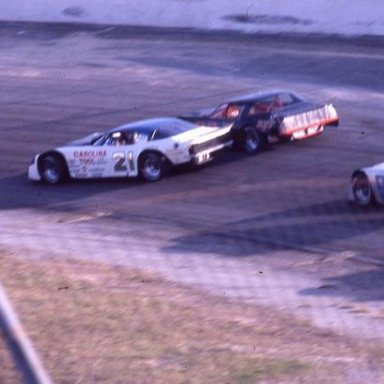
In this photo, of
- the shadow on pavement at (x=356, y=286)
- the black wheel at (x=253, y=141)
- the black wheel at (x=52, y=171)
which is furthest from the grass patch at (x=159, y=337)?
the black wheel at (x=253, y=141)

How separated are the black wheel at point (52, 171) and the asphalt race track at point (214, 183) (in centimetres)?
20

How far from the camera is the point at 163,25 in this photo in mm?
40250

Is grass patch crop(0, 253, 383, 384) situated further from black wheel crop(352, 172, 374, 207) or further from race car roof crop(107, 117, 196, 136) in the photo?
race car roof crop(107, 117, 196, 136)

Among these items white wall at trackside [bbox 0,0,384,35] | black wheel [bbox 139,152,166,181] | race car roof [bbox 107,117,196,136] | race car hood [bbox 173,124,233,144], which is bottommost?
black wheel [bbox 139,152,166,181]

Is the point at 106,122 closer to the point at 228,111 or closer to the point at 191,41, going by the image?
the point at 228,111

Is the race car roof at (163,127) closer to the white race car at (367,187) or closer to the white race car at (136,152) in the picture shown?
the white race car at (136,152)

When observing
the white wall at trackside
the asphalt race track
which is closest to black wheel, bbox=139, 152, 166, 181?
the asphalt race track

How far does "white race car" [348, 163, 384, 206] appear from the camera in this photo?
1628cm

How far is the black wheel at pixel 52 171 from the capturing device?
68.6 feet

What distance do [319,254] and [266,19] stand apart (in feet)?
80.7

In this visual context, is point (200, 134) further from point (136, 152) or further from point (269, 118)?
point (269, 118)

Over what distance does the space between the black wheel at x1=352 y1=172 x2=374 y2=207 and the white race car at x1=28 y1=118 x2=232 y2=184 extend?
4304 mm

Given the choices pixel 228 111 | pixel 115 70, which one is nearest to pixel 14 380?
pixel 228 111

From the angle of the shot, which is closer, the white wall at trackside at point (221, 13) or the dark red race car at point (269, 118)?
the dark red race car at point (269, 118)
